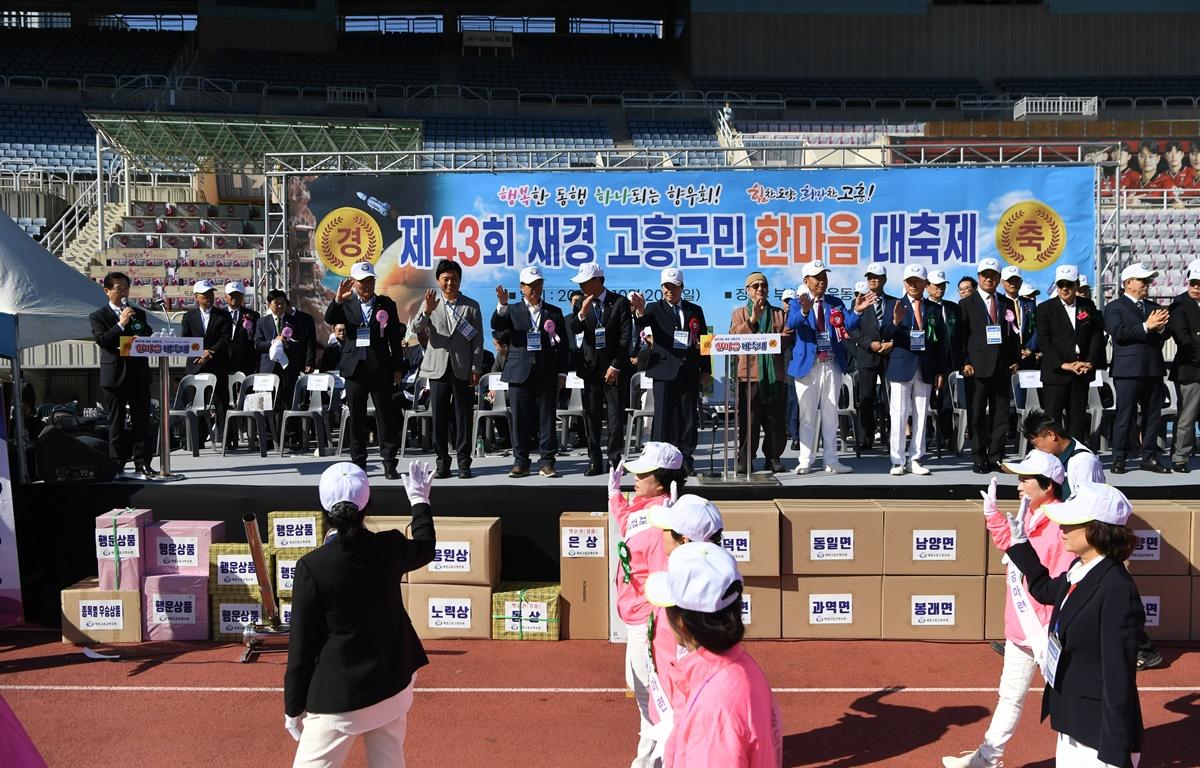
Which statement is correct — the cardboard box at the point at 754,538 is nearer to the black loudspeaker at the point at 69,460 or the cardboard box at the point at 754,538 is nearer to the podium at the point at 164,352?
the podium at the point at 164,352

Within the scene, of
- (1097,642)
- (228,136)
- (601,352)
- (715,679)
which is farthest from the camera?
(228,136)

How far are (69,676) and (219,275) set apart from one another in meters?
17.5

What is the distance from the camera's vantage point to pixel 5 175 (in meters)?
25.6

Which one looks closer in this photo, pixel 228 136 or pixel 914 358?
pixel 914 358

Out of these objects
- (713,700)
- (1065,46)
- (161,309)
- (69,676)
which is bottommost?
(69,676)

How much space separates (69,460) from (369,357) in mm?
2345

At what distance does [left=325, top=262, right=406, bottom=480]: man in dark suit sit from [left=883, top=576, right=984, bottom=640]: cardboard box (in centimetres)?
394

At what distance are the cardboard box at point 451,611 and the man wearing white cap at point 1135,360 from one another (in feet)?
17.2

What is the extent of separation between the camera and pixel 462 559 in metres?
7.06

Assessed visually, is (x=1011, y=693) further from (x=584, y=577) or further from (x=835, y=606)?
(x=584, y=577)

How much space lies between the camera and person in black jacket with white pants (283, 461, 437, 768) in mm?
3574

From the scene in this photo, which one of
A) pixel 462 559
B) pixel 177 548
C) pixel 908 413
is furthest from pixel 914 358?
pixel 177 548

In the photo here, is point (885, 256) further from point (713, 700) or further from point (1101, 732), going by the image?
point (713, 700)

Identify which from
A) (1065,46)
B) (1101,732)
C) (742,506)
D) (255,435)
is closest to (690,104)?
(1065,46)
